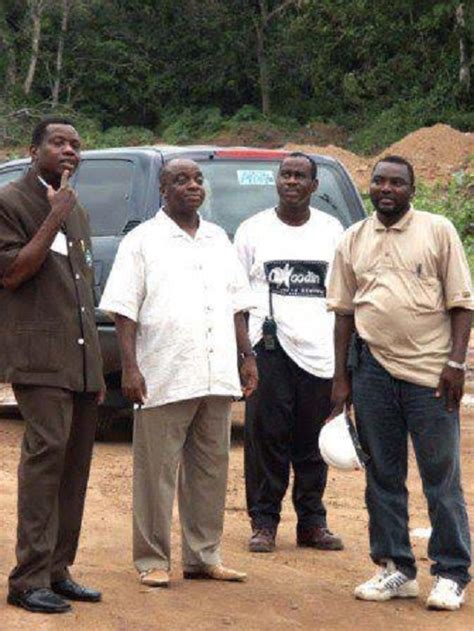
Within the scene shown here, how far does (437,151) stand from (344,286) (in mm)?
35061

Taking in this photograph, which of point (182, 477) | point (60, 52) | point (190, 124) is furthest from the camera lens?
point (60, 52)

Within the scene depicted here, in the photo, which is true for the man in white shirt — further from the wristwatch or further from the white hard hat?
the wristwatch

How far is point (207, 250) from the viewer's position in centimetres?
745

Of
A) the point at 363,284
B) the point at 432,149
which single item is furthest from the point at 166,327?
the point at 432,149

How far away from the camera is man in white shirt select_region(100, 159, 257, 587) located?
728 centimetres

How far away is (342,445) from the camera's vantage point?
717 centimetres

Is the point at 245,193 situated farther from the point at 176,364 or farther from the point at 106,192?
the point at 176,364

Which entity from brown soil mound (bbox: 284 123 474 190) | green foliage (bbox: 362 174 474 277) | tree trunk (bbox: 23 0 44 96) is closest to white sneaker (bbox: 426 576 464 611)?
green foliage (bbox: 362 174 474 277)

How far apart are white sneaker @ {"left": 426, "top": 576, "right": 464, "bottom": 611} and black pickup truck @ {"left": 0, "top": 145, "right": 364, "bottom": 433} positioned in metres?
4.29

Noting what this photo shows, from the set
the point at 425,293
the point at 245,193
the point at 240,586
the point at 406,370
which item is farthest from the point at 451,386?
the point at 245,193

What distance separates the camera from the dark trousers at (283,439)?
8367 mm

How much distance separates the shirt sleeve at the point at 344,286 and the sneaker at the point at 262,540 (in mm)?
1488

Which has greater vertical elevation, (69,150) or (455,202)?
(455,202)

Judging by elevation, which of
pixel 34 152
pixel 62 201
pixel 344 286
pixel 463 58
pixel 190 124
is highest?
pixel 463 58
